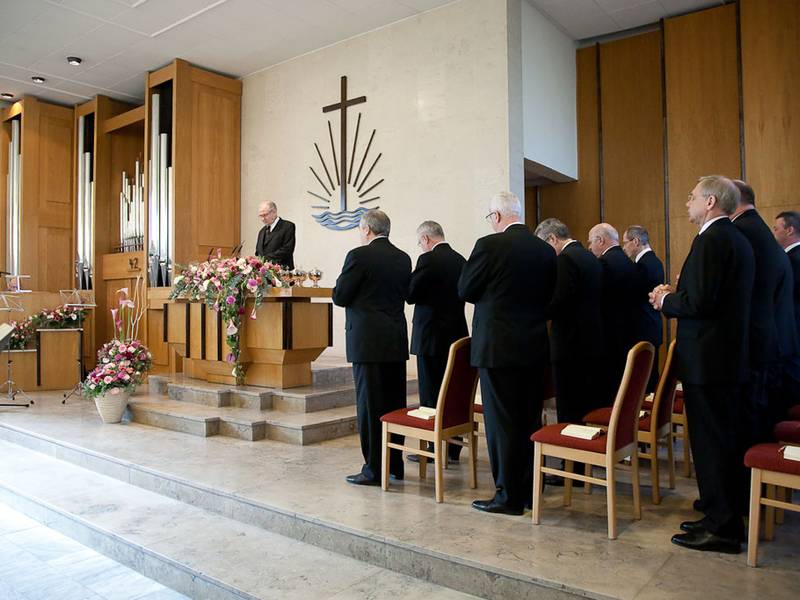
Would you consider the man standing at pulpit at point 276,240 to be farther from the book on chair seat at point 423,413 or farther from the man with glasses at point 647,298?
the man with glasses at point 647,298

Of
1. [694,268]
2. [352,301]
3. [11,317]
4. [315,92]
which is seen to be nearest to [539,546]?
[694,268]

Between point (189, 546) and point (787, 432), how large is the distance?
9.24 ft

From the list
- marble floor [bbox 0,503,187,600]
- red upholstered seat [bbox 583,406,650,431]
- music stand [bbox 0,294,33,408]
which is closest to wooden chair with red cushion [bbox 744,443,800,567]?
red upholstered seat [bbox 583,406,650,431]

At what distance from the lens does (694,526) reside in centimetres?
268

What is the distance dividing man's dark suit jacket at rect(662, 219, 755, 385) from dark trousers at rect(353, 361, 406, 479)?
5.43 ft

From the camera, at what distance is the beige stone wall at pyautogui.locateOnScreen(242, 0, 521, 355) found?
6273mm

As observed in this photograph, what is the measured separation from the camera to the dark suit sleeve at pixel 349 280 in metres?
3.57

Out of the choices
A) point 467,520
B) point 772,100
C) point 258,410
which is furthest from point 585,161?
point 467,520

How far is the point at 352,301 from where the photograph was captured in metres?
3.61

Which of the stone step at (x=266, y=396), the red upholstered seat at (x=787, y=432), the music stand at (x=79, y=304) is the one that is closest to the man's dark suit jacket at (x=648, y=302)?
the red upholstered seat at (x=787, y=432)

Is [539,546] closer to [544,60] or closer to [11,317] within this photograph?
[544,60]

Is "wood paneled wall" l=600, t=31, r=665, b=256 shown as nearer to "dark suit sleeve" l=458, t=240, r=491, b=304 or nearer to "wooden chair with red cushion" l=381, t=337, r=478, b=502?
"wooden chair with red cushion" l=381, t=337, r=478, b=502

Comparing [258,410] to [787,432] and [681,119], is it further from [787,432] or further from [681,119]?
[681,119]

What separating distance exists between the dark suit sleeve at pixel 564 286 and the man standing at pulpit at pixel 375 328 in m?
0.85
